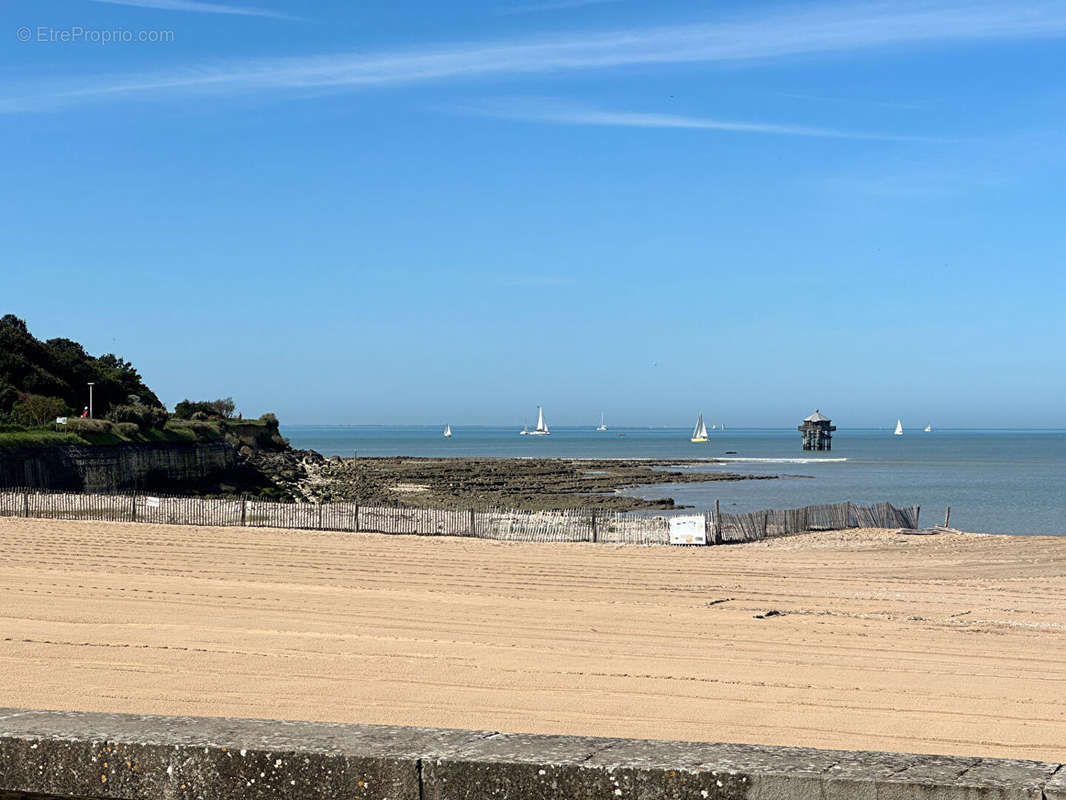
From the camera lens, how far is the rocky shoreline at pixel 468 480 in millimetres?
61156

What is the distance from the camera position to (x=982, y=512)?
5469 centimetres

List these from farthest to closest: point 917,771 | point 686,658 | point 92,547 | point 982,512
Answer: point 982,512 < point 92,547 < point 686,658 < point 917,771

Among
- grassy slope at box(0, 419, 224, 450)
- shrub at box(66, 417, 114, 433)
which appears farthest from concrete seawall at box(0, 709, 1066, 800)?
shrub at box(66, 417, 114, 433)

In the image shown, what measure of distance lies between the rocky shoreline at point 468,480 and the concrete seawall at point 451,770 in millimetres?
42847

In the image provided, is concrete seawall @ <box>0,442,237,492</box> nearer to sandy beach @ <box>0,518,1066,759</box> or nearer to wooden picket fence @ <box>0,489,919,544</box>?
wooden picket fence @ <box>0,489,919,544</box>

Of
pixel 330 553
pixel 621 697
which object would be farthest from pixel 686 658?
pixel 330 553

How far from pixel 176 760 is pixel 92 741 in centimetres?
24

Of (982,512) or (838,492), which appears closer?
(982,512)

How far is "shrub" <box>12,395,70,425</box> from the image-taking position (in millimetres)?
54156

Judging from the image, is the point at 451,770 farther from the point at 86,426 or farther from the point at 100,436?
the point at 100,436

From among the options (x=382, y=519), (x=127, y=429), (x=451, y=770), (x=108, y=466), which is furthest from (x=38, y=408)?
(x=451, y=770)

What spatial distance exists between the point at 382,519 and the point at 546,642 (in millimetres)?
18248

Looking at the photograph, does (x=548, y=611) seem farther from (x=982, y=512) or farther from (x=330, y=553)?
(x=982, y=512)

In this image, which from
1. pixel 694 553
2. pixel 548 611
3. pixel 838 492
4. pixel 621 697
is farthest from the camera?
pixel 838 492
